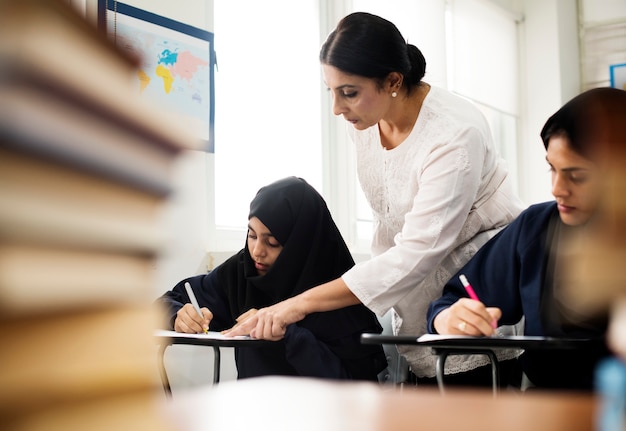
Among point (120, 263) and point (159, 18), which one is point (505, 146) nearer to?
point (159, 18)

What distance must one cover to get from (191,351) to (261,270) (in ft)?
2.04

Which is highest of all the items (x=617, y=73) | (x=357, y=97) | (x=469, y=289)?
(x=617, y=73)

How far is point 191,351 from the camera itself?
2.75 meters

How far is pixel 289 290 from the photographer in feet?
7.43

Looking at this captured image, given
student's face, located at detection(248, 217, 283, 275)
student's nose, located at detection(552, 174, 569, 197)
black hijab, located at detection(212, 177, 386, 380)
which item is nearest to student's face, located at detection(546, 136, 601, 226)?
student's nose, located at detection(552, 174, 569, 197)

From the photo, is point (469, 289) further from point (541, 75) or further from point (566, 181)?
point (541, 75)

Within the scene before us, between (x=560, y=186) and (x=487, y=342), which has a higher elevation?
(x=560, y=186)

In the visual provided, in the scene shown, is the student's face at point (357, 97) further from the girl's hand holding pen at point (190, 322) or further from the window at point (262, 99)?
the window at point (262, 99)

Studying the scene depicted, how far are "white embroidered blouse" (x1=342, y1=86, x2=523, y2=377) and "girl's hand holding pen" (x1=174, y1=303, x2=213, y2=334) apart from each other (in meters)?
0.55

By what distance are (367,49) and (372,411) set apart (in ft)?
5.74

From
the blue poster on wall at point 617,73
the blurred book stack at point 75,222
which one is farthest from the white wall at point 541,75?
the blurred book stack at point 75,222

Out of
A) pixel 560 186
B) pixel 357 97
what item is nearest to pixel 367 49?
pixel 357 97

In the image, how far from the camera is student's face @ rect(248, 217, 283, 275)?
90.7 inches

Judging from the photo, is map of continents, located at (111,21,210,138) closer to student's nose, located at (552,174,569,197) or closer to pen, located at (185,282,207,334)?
pen, located at (185,282,207,334)
